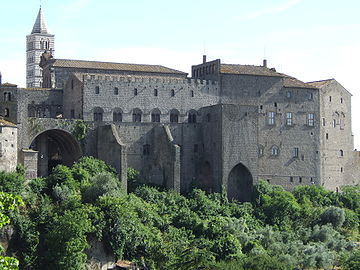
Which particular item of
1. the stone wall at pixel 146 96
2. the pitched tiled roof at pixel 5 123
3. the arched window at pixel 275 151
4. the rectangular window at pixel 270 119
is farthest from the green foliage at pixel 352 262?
the pitched tiled roof at pixel 5 123

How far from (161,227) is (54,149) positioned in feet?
45.3

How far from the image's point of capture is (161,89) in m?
62.7

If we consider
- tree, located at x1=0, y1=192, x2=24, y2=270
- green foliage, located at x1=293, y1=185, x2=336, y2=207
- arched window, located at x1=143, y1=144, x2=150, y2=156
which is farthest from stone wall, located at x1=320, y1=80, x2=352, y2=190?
tree, located at x1=0, y1=192, x2=24, y2=270

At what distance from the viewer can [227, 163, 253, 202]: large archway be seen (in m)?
62.0

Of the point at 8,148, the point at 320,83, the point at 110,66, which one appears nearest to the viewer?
the point at 8,148

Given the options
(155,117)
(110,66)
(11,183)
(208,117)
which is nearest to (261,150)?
(208,117)

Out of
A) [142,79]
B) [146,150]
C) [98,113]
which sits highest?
[142,79]

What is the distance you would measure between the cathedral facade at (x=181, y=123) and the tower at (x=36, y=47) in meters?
31.7

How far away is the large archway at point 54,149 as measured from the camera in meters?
58.7

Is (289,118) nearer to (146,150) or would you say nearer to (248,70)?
(248,70)

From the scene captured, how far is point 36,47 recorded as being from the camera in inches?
3976

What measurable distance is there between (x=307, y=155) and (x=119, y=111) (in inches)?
723

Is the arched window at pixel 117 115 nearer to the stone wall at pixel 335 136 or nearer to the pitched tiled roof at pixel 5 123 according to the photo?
the pitched tiled roof at pixel 5 123

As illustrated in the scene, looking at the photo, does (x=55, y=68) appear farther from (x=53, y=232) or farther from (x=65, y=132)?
(x=53, y=232)
